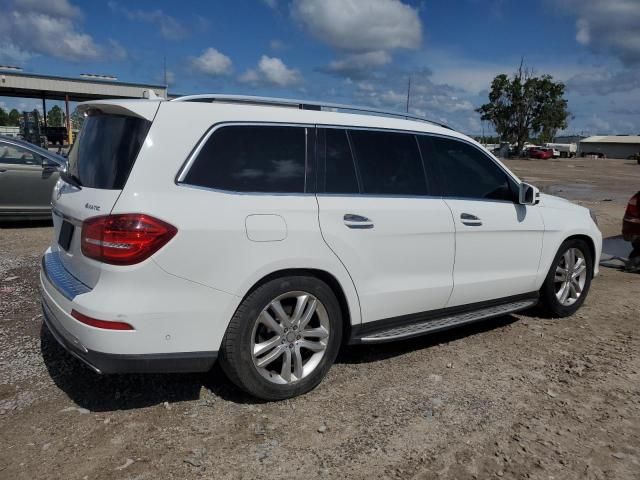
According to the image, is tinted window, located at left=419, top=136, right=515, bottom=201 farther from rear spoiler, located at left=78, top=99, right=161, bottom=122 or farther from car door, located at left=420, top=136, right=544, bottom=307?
rear spoiler, located at left=78, top=99, right=161, bottom=122

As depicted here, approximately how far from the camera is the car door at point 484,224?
4.36m

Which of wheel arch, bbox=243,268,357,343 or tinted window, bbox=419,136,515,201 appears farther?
tinted window, bbox=419,136,515,201

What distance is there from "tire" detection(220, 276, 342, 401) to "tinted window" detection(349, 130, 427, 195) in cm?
87

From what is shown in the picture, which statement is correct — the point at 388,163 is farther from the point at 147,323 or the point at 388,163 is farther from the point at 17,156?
the point at 17,156

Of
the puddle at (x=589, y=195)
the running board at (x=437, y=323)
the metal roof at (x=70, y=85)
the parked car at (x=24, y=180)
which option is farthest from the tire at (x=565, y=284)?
the metal roof at (x=70, y=85)

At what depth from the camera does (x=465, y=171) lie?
4562 mm

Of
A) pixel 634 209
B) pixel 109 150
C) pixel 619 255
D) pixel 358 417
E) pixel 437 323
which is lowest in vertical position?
pixel 358 417

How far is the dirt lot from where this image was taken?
2.92 m

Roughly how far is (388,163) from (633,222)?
17.2 ft

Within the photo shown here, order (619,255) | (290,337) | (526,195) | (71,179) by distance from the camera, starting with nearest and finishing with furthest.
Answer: (290,337)
(71,179)
(526,195)
(619,255)

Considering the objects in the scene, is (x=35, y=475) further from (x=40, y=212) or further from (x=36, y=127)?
(x=36, y=127)

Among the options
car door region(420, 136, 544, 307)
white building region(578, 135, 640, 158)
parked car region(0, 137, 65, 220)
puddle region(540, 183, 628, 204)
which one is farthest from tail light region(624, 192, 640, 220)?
white building region(578, 135, 640, 158)

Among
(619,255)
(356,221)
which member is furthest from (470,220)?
(619,255)

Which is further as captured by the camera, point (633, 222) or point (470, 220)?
point (633, 222)
